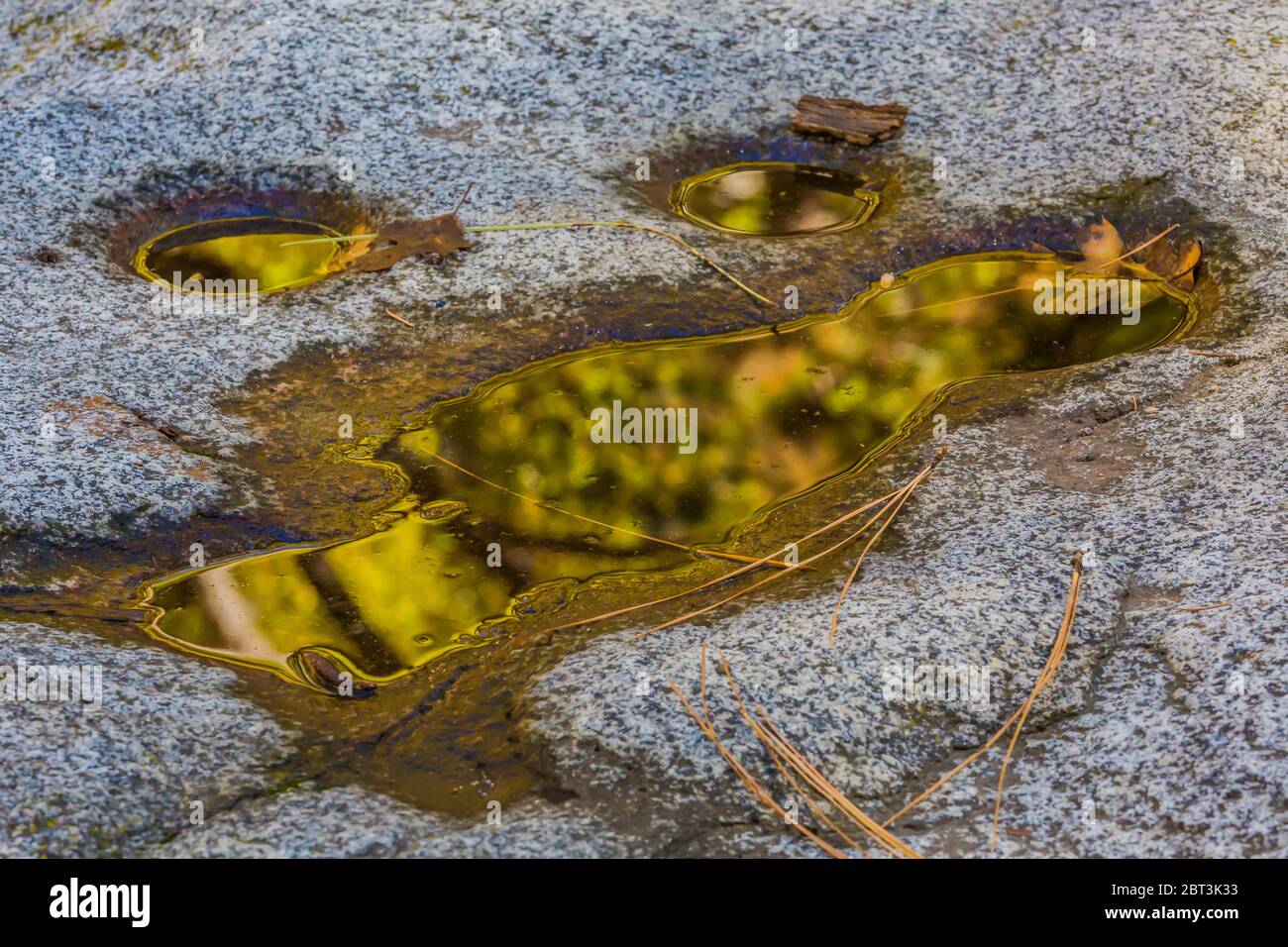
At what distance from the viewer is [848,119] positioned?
661 centimetres

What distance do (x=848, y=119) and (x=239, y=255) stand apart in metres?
3.29

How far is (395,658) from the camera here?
12.4 feet

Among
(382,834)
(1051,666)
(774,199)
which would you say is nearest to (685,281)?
(774,199)

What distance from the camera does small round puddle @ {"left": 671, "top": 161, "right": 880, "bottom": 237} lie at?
608 cm

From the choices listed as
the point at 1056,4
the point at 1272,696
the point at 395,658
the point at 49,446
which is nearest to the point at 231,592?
the point at 395,658

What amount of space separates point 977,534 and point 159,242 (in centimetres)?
428

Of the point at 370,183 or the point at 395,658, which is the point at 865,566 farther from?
the point at 370,183

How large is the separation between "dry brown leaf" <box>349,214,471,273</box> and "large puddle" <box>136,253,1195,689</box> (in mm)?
1035

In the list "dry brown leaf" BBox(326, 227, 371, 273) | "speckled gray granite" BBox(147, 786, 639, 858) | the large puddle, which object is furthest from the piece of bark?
"speckled gray granite" BBox(147, 786, 639, 858)

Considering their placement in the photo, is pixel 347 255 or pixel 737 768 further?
pixel 347 255

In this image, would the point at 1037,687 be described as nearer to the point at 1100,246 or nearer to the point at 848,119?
the point at 1100,246

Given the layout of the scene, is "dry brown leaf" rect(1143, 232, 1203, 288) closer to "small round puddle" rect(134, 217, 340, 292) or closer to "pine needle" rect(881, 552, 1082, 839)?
"pine needle" rect(881, 552, 1082, 839)

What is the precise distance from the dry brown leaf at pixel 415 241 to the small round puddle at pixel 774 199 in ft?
3.73

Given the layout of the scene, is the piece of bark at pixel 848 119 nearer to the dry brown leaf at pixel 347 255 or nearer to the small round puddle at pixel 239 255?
the dry brown leaf at pixel 347 255
